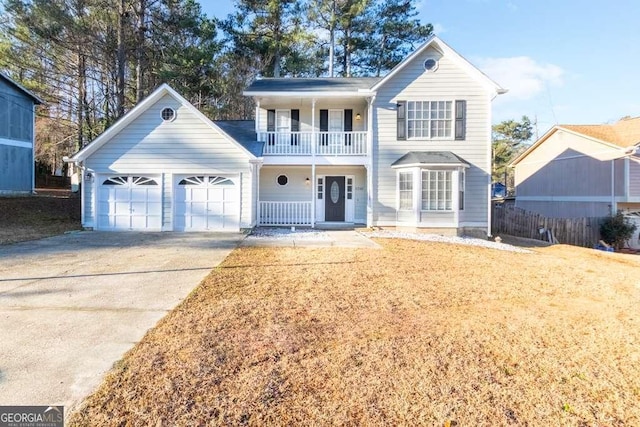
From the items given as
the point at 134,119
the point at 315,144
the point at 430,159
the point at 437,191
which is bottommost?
the point at 437,191

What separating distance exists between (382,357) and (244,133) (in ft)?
46.0

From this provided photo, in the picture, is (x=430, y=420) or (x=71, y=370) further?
(x=71, y=370)

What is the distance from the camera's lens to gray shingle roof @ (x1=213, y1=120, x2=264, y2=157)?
45.4 feet

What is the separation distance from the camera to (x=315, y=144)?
1435 centimetres

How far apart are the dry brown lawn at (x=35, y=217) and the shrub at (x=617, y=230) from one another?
2194 cm

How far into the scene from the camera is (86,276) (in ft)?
21.5

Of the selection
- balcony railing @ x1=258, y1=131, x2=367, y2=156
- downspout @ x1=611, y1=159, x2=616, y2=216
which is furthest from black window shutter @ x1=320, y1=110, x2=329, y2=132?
downspout @ x1=611, y1=159, x2=616, y2=216

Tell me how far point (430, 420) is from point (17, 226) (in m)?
16.2

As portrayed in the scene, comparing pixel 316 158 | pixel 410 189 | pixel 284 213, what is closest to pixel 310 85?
pixel 316 158

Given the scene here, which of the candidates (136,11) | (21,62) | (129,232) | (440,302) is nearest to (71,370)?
(440,302)

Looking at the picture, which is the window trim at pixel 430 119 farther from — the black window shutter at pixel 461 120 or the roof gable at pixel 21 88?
the roof gable at pixel 21 88

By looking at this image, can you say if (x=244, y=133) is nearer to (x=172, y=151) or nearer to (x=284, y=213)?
(x=172, y=151)

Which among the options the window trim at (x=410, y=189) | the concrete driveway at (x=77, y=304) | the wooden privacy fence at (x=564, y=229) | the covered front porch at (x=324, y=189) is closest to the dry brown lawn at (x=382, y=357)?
the concrete driveway at (x=77, y=304)

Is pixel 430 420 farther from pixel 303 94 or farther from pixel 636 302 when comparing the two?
pixel 303 94
